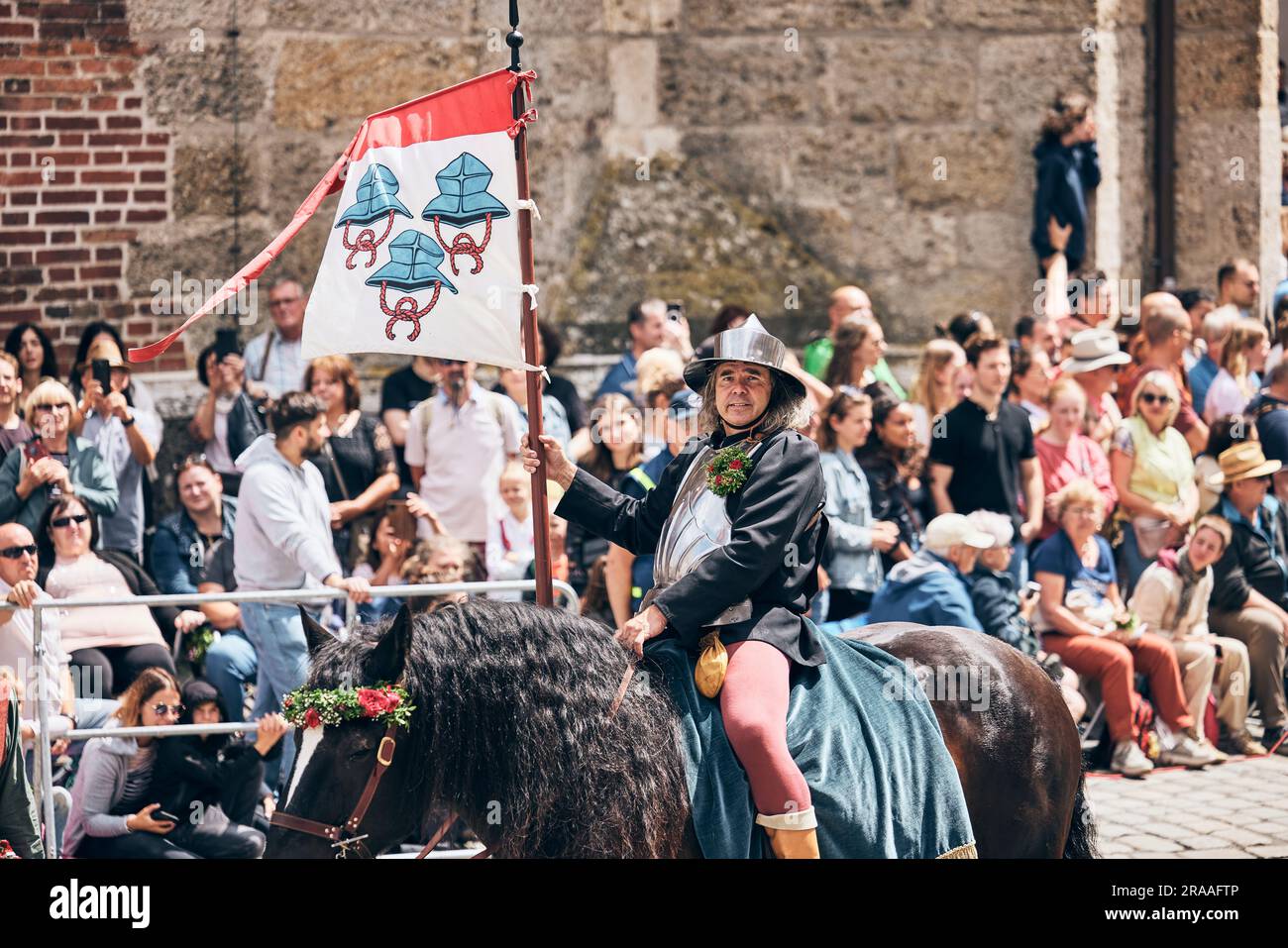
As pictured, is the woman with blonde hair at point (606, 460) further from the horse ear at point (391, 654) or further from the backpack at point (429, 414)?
the horse ear at point (391, 654)

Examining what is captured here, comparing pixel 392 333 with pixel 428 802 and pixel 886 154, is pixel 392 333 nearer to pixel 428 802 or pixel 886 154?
pixel 428 802

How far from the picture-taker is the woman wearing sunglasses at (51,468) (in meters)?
8.60

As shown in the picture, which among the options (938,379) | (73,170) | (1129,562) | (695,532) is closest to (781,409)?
(695,532)

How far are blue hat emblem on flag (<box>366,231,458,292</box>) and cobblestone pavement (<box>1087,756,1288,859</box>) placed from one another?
366cm

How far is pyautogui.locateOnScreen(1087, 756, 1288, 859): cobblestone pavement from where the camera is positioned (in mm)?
8062

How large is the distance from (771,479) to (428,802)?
1.47 meters

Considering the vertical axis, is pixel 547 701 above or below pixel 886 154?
below

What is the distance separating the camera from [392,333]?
6.18 m

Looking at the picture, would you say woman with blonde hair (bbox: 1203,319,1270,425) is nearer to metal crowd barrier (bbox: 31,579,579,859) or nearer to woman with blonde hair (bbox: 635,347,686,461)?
woman with blonde hair (bbox: 635,347,686,461)

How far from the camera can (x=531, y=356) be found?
6164 mm

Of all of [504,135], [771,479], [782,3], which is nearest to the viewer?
[771,479]

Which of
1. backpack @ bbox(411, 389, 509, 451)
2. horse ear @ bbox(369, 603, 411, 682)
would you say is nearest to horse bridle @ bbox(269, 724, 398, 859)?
horse ear @ bbox(369, 603, 411, 682)

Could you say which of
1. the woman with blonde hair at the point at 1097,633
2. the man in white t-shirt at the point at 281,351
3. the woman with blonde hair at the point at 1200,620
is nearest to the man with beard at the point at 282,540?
the man in white t-shirt at the point at 281,351
